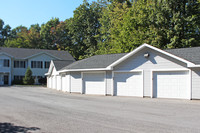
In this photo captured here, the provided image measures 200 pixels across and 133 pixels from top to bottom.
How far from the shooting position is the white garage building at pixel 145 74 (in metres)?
16.7

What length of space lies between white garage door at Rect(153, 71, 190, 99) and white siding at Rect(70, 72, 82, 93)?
8146 mm

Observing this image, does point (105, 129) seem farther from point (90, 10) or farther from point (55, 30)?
point (55, 30)

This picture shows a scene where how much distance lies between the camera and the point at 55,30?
65.5m

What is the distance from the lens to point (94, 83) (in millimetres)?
21906

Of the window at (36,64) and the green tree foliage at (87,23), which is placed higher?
the green tree foliage at (87,23)

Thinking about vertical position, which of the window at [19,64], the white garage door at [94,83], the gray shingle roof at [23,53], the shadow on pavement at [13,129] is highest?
the gray shingle roof at [23,53]

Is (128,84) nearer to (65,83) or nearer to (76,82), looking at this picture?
(76,82)

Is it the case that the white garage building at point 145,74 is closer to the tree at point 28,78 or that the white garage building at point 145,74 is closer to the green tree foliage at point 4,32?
the tree at point 28,78

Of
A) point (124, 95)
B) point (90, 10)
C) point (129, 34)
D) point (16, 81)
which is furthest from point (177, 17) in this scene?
point (16, 81)

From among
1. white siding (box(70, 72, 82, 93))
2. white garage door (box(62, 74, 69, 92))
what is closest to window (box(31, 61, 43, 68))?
white garage door (box(62, 74, 69, 92))

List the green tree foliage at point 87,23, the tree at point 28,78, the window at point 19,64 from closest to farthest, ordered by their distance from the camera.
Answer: the tree at point 28,78 → the window at point 19,64 → the green tree foliage at point 87,23

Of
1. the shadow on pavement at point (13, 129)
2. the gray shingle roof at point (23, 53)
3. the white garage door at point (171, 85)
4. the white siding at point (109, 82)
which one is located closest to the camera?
the shadow on pavement at point (13, 129)

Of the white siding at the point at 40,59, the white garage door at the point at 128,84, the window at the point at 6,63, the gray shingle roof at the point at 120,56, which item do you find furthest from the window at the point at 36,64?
the white garage door at the point at 128,84

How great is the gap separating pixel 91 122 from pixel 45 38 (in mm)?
59415
